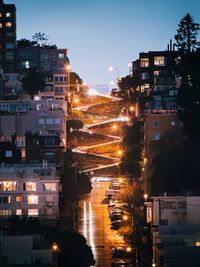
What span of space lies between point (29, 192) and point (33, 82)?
16798 mm

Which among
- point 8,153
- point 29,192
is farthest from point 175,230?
point 8,153

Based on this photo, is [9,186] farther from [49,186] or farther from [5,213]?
[49,186]

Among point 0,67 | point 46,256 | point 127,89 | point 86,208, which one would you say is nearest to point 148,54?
point 127,89

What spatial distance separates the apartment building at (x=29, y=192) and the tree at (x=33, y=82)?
15703 mm

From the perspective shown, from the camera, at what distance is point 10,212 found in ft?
136

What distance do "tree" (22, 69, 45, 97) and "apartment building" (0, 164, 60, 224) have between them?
15.7 meters

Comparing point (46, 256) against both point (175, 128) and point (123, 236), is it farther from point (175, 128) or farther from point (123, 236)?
point (175, 128)

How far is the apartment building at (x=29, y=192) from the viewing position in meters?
41.7

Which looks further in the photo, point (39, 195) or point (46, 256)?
point (39, 195)

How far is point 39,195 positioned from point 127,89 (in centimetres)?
2233

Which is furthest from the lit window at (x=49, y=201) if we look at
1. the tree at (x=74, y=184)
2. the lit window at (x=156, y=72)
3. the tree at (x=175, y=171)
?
the lit window at (x=156, y=72)

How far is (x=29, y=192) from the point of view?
138ft

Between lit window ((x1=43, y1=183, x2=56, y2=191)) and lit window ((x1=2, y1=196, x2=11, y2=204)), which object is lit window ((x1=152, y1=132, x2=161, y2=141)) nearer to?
lit window ((x1=43, y1=183, x2=56, y2=191))

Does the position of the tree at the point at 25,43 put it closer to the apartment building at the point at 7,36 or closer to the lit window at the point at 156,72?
the apartment building at the point at 7,36
